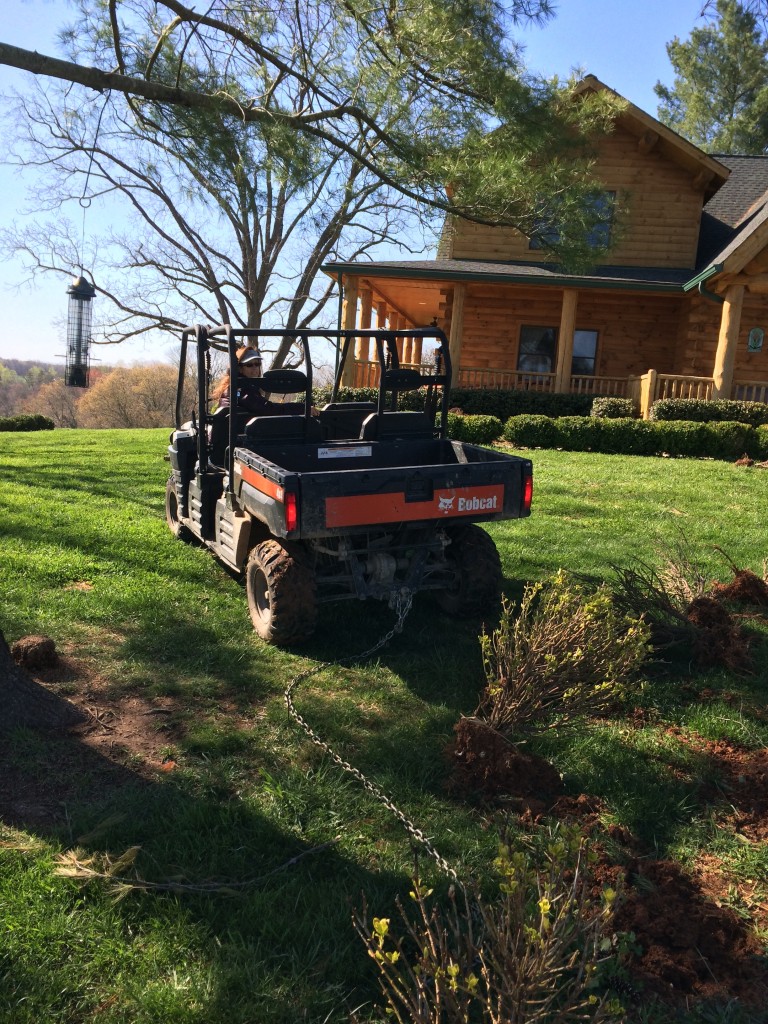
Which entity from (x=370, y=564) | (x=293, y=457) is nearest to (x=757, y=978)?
(x=370, y=564)

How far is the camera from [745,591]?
5.92m

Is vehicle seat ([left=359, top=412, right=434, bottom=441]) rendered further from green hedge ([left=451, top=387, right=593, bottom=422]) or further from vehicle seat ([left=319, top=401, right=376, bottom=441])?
green hedge ([left=451, top=387, right=593, bottom=422])

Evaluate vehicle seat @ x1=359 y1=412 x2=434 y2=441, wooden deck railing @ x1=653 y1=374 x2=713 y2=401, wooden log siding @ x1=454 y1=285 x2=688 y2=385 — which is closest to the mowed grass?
vehicle seat @ x1=359 y1=412 x2=434 y2=441

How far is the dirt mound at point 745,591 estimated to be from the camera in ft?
19.3

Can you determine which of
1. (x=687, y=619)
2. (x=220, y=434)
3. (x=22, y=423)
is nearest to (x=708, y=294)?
(x=220, y=434)

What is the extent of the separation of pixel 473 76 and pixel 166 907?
567 centimetres

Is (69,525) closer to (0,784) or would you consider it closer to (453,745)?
(0,784)

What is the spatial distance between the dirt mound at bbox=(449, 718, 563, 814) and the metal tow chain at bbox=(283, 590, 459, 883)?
1.15 ft

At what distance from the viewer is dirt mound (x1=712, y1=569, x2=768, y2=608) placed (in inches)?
232

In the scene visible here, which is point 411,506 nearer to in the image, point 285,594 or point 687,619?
point 285,594

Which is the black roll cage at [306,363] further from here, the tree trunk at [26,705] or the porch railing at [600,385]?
the porch railing at [600,385]

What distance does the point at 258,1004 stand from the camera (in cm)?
233

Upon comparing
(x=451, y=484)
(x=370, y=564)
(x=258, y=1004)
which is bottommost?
(x=258, y=1004)

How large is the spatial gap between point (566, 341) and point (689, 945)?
16864 millimetres
